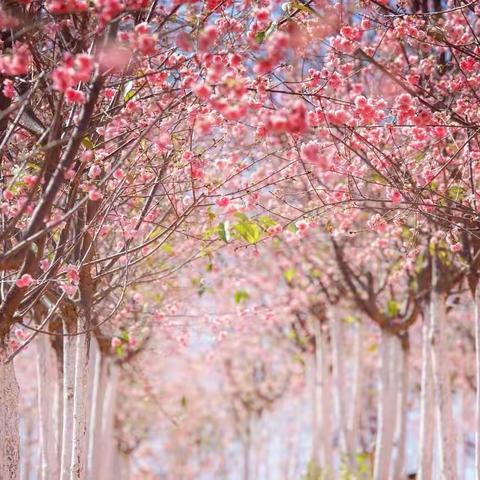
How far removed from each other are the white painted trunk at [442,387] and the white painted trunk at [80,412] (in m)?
4.74

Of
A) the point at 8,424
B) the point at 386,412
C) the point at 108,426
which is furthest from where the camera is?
the point at 108,426

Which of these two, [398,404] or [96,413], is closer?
[96,413]

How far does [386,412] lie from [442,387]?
266 centimetres

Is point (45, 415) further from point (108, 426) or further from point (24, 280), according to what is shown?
point (24, 280)

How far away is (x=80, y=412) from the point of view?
6.85 metres

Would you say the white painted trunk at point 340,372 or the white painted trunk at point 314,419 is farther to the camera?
the white painted trunk at point 314,419

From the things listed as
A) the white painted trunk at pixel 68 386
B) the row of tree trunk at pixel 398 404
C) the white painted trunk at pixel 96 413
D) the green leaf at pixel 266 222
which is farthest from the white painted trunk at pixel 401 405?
the white painted trunk at pixel 68 386

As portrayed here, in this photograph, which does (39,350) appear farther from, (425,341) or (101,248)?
(425,341)

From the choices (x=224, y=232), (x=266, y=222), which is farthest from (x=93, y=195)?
(x=266, y=222)

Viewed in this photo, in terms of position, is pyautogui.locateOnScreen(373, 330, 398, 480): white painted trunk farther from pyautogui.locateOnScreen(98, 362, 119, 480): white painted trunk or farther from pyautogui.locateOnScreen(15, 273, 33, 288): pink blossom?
pyautogui.locateOnScreen(15, 273, 33, 288): pink blossom

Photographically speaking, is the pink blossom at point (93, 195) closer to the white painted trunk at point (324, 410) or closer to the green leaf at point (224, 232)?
the green leaf at point (224, 232)

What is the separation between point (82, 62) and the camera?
3.61m

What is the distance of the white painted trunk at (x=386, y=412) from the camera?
37.3 feet

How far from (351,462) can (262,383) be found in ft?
33.3
